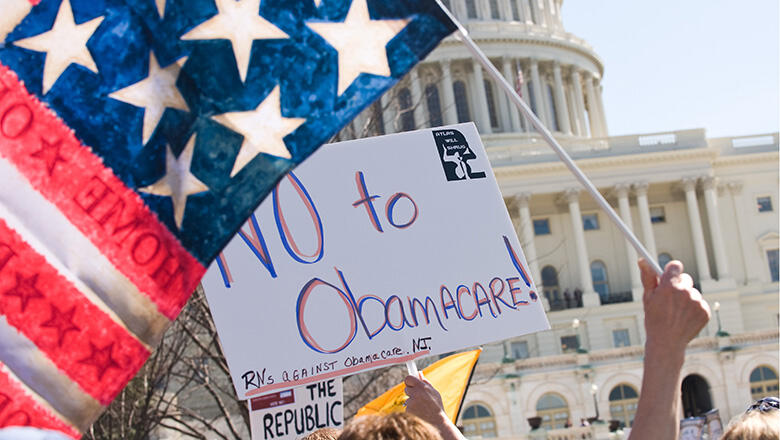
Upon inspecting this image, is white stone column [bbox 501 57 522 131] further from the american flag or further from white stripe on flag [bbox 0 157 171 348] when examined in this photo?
white stripe on flag [bbox 0 157 171 348]

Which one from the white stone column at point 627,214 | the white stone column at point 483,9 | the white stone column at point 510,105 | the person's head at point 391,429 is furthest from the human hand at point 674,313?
the white stone column at point 483,9

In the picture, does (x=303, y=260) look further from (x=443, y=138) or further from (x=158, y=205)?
(x=158, y=205)

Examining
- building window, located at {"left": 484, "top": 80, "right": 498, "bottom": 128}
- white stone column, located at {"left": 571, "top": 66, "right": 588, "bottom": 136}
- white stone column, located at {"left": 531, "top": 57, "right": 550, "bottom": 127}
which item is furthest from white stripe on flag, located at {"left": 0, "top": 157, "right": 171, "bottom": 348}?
white stone column, located at {"left": 571, "top": 66, "right": 588, "bottom": 136}

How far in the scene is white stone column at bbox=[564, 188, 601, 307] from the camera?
192 ft

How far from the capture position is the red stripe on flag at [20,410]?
9.37 ft

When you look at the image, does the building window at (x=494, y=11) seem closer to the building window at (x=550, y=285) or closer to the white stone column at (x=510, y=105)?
the white stone column at (x=510, y=105)

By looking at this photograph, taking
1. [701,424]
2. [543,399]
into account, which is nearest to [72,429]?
[701,424]

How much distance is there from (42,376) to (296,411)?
11.2 ft

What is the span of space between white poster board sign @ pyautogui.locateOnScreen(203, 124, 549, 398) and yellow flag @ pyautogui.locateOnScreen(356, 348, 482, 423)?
72cm

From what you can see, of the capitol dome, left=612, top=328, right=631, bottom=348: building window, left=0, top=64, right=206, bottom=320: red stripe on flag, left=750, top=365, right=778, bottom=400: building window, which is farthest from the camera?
the capitol dome

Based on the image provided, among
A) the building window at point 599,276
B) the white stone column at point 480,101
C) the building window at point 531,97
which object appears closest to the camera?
the building window at point 599,276

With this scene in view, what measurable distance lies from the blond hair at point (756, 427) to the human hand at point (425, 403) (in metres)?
0.97

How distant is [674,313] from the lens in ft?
8.64

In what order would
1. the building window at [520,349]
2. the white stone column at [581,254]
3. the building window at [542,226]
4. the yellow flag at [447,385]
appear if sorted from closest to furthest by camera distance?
the yellow flag at [447,385] → the building window at [520,349] → the white stone column at [581,254] → the building window at [542,226]
